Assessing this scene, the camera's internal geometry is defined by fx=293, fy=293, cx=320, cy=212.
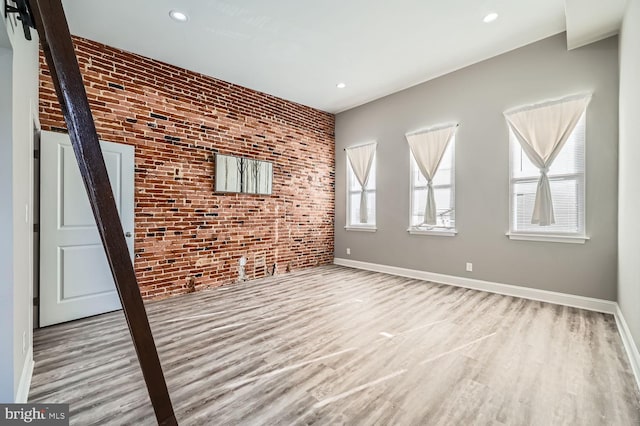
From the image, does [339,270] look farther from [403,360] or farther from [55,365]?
[55,365]

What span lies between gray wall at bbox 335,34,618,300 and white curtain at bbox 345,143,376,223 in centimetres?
18

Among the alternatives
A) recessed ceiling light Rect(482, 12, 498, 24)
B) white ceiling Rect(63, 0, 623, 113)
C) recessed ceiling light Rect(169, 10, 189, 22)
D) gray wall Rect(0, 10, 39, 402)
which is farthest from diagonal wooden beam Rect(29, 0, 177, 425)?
recessed ceiling light Rect(482, 12, 498, 24)

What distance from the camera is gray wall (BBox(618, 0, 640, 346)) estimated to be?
2.19 meters

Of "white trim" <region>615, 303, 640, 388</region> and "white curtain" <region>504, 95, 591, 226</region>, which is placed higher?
"white curtain" <region>504, 95, 591, 226</region>

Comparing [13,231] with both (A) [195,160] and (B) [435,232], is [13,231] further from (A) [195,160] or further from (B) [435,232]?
(B) [435,232]

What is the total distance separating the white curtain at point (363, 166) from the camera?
221 inches

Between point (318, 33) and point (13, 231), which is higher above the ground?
point (318, 33)

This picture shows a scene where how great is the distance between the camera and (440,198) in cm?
466

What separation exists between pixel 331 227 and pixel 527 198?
356cm

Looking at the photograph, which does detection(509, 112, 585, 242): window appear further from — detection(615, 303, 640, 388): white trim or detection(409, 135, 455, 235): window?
detection(615, 303, 640, 388): white trim

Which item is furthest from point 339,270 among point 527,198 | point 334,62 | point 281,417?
point 281,417

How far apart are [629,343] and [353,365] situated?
7.37 feet

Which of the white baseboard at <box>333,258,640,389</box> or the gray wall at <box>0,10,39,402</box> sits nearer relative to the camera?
the gray wall at <box>0,10,39,402</box>

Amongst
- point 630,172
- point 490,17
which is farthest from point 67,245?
point 630,172
